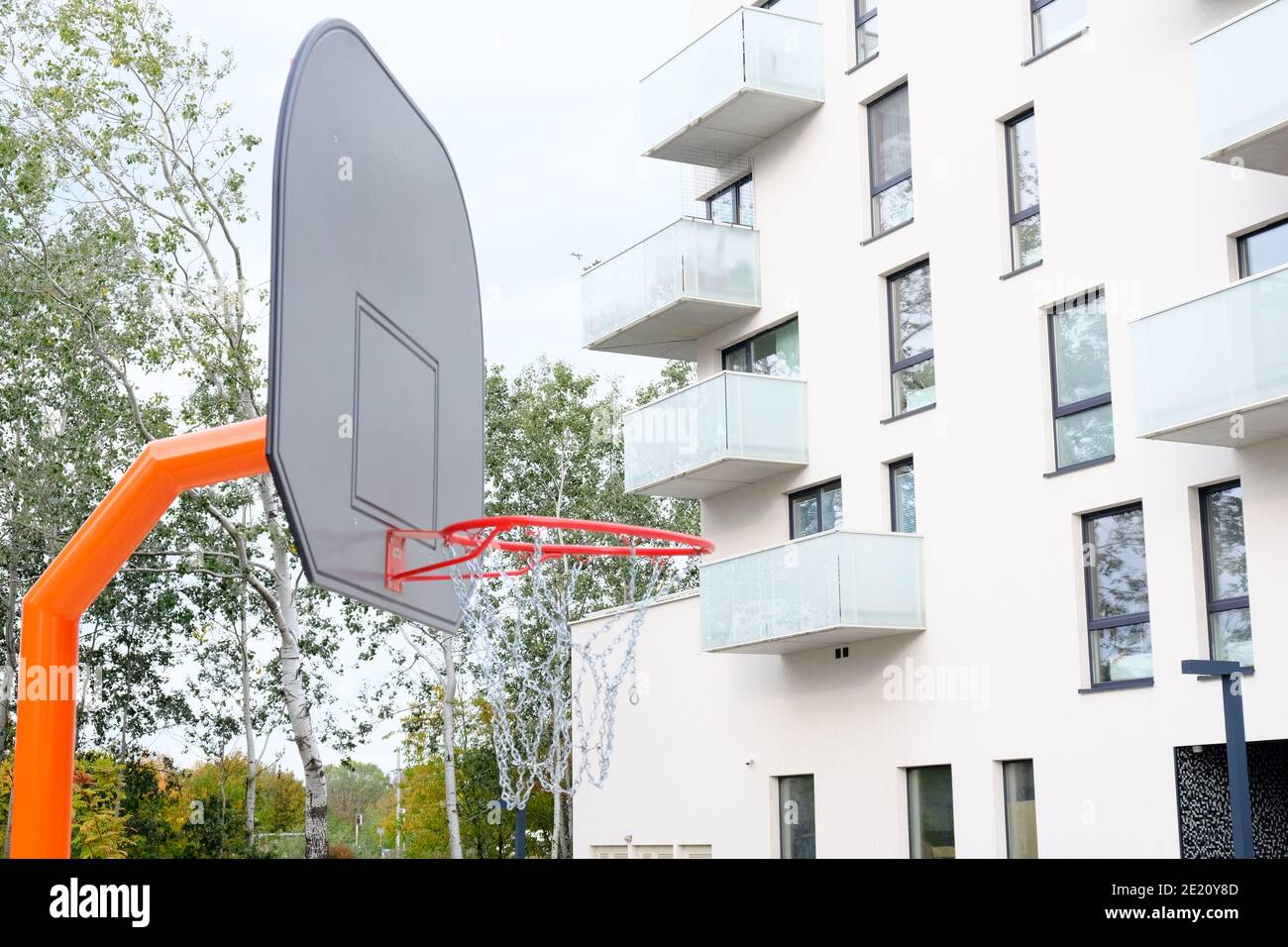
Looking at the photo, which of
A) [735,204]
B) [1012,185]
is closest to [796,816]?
[1012,185]

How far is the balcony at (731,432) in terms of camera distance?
20609 mm

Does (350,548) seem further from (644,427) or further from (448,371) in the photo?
(644,427)

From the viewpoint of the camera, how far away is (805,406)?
2100 cm

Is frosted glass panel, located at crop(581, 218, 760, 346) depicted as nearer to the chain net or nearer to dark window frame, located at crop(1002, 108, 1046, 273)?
the chain net

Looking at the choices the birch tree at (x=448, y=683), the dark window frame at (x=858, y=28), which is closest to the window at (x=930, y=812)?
the dark window frame at (x=858, y=28)

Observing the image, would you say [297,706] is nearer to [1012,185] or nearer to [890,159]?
[890,159]

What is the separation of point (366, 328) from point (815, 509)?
1390 cm

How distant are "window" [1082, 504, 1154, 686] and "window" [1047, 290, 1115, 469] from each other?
2.49 feet

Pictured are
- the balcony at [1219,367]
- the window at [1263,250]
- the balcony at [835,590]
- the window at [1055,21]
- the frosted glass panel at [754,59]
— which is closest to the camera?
the balcony at [1219,367]

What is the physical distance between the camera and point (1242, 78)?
13.9 meters

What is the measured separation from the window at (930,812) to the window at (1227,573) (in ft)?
13.4

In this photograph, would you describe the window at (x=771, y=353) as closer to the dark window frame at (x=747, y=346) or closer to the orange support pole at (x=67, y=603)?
the dark window frame at (x=747, y=346)

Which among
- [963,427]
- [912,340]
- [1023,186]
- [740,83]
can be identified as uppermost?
[740,83]
